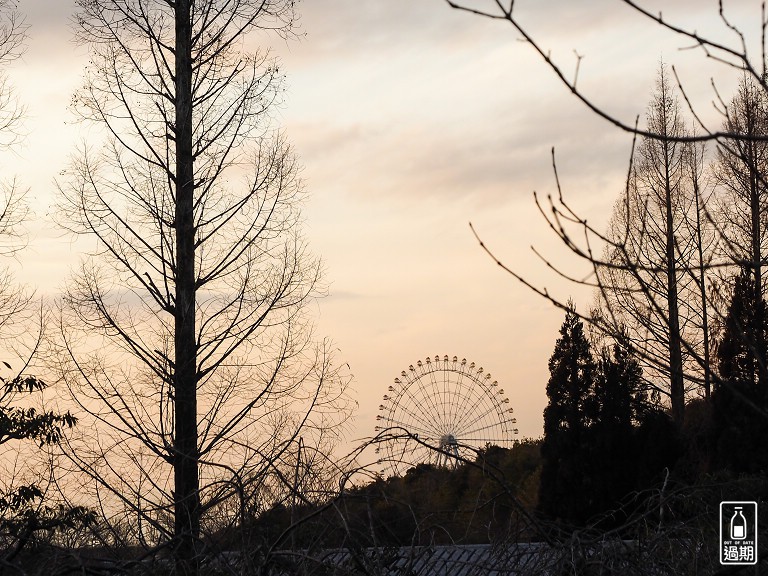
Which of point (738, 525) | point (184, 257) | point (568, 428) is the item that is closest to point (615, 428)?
point (568, 428)

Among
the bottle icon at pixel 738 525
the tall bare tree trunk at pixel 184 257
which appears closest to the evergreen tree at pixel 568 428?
the tall bare tree trunk at pixel 184 257

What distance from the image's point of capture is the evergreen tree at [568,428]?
52.3 ft

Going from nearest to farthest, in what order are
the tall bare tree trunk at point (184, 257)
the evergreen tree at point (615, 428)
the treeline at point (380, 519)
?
1. the treeline at point (380, 519)
2. the tall bare tree trunk at point (184, 257)
3. the evergreen tree at point (615, 428)

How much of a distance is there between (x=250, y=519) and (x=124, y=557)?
23.1 inches

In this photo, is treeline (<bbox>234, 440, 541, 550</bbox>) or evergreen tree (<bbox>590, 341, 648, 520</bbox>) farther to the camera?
evergreen tree (<bbox>590, 341, 648, 520</bbox>)

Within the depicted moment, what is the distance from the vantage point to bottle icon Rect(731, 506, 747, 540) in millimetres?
3137

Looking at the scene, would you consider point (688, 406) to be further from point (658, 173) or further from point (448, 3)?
point (448, 3)

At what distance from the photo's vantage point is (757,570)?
285 cm

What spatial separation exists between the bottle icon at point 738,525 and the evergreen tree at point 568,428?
39.0ft

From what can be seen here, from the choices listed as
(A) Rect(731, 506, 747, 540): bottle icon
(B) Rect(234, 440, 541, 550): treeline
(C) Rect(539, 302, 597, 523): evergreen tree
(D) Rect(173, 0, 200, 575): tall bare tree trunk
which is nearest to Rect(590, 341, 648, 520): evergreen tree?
(C) Rect(539, 302, 597, 523): evergreen tree

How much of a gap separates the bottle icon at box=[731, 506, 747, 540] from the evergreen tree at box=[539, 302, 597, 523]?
11.9 m

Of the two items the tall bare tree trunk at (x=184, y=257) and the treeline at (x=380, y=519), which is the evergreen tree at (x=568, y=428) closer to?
the tall bare tree trunk at (x=184, y=257)

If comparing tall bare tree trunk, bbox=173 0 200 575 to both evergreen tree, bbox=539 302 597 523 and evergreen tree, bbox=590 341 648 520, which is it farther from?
evergreen tree, bbox=590 341 648 520

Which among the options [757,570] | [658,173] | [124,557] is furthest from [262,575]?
[658,173]
